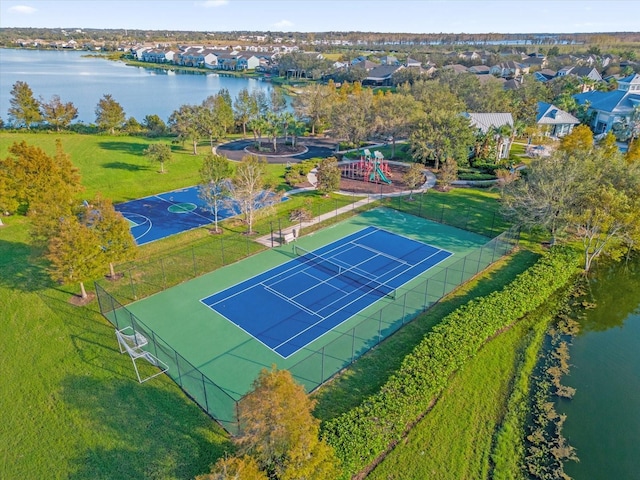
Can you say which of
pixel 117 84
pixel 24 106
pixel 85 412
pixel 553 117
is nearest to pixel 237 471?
pixel 85 412

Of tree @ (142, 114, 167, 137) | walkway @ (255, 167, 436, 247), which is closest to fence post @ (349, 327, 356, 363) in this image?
walkway @ (255, 167, 436, 247)

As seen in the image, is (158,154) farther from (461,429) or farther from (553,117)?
(553,117)

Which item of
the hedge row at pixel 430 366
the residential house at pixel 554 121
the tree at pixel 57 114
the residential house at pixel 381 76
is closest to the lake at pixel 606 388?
the hedge row at pixel 430 366

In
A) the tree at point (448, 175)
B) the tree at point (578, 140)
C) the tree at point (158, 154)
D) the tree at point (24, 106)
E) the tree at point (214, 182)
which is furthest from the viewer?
the tree at point (24, 106)

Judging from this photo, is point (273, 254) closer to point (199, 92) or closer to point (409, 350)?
point (409, 350)

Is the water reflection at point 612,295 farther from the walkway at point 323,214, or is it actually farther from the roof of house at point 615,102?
the roof of house at point 615,102

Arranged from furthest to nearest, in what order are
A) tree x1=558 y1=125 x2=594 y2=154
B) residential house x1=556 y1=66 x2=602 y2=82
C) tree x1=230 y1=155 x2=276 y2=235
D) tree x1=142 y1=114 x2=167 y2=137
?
residential house x1=556 y1=66 x2=602 y2=82
tree x1=142 y1=114 x2=167 y2=137
tree x1=558 y1=125 x2=594 y2=154
tree x1=230 y1=155 x2=276 y2=235

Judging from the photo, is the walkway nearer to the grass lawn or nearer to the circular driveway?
the grass lawn
